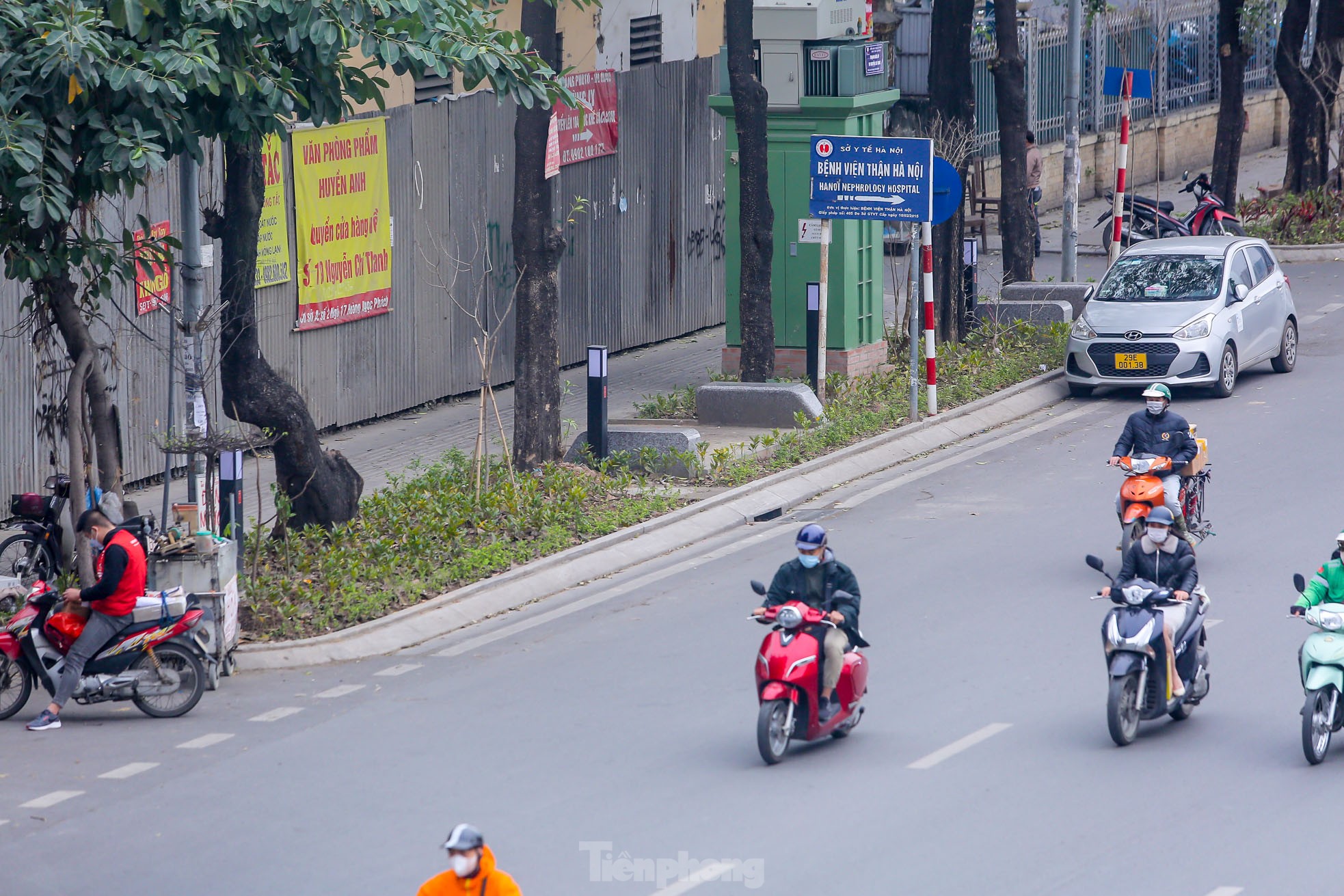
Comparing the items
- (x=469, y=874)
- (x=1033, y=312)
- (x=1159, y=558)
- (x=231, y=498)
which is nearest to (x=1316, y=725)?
(x=1159, y=558)

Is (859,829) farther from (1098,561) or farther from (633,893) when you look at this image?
(1098,561)

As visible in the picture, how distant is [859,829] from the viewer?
9055mm

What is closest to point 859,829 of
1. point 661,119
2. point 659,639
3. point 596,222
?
point 659,639

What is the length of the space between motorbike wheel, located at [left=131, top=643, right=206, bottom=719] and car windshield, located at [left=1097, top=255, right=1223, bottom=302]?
43.2 feet

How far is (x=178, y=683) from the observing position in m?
11.4

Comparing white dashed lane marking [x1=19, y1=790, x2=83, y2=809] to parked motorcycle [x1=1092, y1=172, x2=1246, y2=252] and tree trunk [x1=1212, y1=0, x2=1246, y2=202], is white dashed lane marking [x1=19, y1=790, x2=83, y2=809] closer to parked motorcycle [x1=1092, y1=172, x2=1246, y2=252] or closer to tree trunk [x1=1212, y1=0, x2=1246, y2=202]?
parked motorcycle [x1=1092, y1=172, x2=1246, y2=252]

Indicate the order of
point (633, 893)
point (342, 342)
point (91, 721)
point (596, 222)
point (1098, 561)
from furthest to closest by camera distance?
point (596, 222)
point (342, 342)
point (91, 721)
point (1098, 561)
point (633, 893)

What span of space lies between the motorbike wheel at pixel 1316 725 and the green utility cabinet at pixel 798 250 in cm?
1138

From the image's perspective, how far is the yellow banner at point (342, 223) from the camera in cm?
1856

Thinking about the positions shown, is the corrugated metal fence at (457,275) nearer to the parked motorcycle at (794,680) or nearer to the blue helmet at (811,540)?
the blue helmet at (811,540)

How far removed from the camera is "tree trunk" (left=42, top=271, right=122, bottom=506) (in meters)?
12.8

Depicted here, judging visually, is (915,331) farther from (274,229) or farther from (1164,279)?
(274,229)

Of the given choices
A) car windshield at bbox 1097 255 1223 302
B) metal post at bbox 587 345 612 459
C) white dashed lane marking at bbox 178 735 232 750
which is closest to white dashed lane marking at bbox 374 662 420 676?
white dashed lane marking at bbox 178 735 232 750

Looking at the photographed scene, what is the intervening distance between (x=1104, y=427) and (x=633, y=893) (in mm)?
12316
